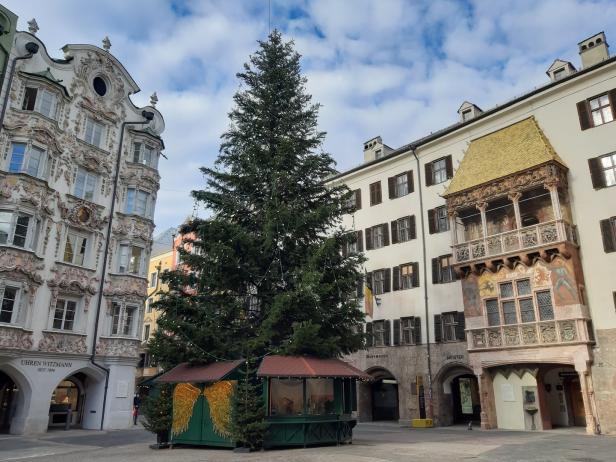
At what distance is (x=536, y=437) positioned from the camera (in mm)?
21391

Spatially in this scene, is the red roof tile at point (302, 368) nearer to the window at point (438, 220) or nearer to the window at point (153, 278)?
the window at point (438, 220)

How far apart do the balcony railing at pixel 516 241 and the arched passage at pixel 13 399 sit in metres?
23.4

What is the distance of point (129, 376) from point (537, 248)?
23.5 meters

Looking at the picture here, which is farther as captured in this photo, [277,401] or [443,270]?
[443,270]

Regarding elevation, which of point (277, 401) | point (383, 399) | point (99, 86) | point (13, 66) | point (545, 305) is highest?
point (99, 86)

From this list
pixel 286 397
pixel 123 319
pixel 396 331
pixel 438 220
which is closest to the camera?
pixel 286 397

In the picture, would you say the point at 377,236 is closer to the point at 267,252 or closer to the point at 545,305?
the point at 545,305

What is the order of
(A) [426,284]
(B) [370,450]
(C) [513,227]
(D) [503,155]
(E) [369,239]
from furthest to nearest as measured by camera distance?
1. (E) [369,239]
2. (A) [426,284]
3. (C) [513,227]
4. (D) [503,155]
5. (B) [370,450]

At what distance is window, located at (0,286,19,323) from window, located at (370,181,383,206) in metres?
22.7

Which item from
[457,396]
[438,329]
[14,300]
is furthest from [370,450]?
[14,300]

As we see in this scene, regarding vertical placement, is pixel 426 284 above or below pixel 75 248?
below

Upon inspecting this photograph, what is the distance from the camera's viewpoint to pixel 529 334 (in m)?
25.1

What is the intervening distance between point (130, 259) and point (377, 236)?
1637 centimetres

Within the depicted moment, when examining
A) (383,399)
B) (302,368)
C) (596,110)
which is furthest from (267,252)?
(383,399)
